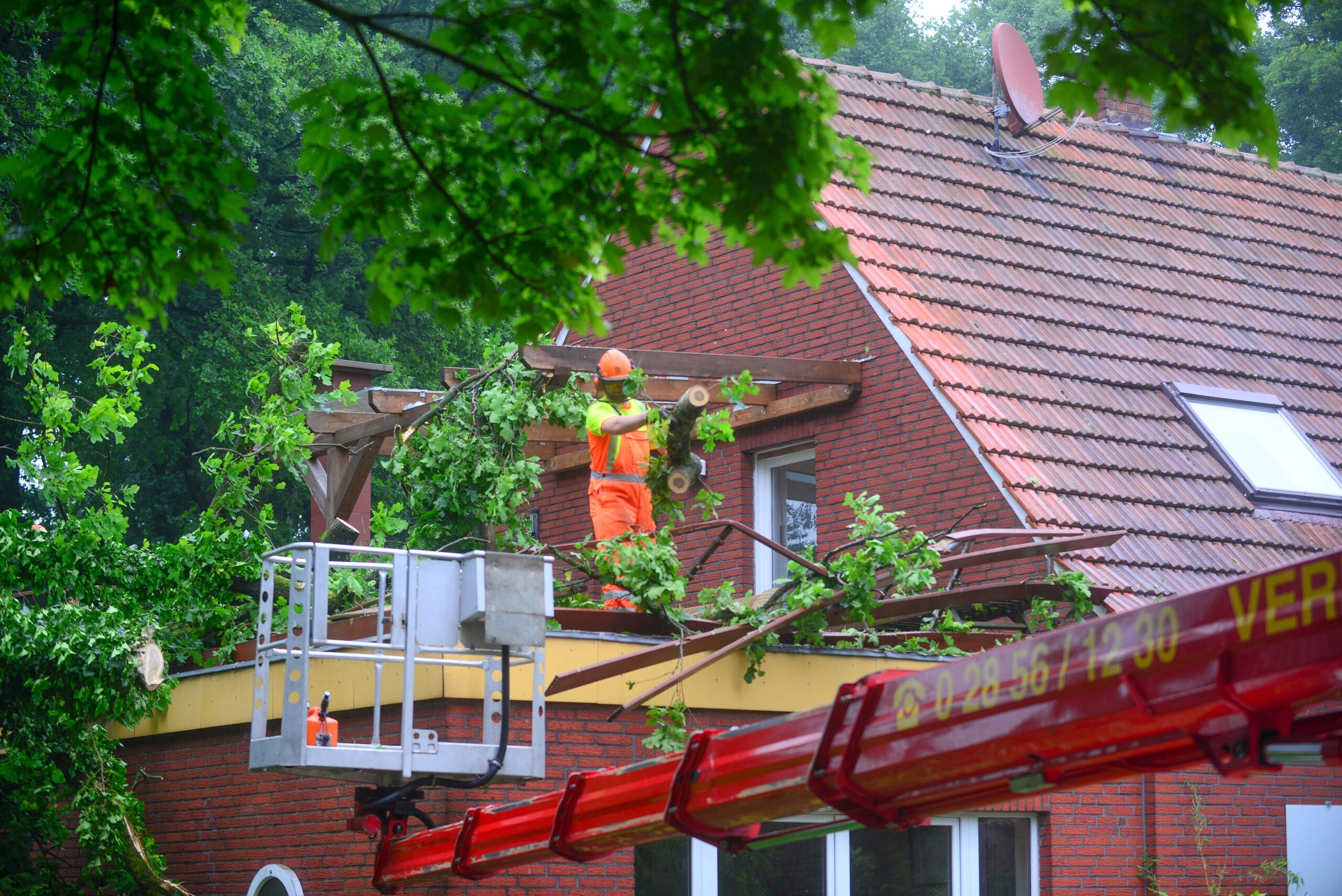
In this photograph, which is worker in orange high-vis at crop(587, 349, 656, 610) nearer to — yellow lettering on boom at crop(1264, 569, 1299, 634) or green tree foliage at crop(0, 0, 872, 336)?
green tree foliage at crop(0, 0, 872, 336)

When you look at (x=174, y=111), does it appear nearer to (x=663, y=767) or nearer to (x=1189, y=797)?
(x=663, y=767)

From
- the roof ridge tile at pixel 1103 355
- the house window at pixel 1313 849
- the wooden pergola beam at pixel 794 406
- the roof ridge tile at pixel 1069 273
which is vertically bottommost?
the house window at pixel 1313 849

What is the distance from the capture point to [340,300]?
3045 cm

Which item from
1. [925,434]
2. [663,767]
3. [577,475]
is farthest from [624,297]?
[663,767]

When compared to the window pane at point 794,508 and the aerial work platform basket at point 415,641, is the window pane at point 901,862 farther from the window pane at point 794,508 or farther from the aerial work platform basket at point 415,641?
the window pane at point 794,508

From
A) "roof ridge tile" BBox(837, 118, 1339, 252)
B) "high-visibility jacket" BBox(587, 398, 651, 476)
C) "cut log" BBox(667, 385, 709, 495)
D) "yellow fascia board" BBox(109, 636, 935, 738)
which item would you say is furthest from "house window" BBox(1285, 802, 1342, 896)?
"roof ridge tile" BBox(837, 118, 1339, 252)

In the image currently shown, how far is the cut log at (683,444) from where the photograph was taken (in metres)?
10.3

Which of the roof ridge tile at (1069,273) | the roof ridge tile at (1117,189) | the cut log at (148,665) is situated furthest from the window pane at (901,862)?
the roof ridge tile at (1117,189)

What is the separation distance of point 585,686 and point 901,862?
2.53 meters

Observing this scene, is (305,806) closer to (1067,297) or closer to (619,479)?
(619,479)

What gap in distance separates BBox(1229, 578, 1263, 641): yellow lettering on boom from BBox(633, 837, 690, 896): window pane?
19.2 ft

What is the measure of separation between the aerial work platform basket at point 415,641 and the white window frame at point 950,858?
2060 mm

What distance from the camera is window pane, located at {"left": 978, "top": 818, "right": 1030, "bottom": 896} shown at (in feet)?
34.6

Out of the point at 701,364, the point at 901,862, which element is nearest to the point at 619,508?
the point at 701,364
